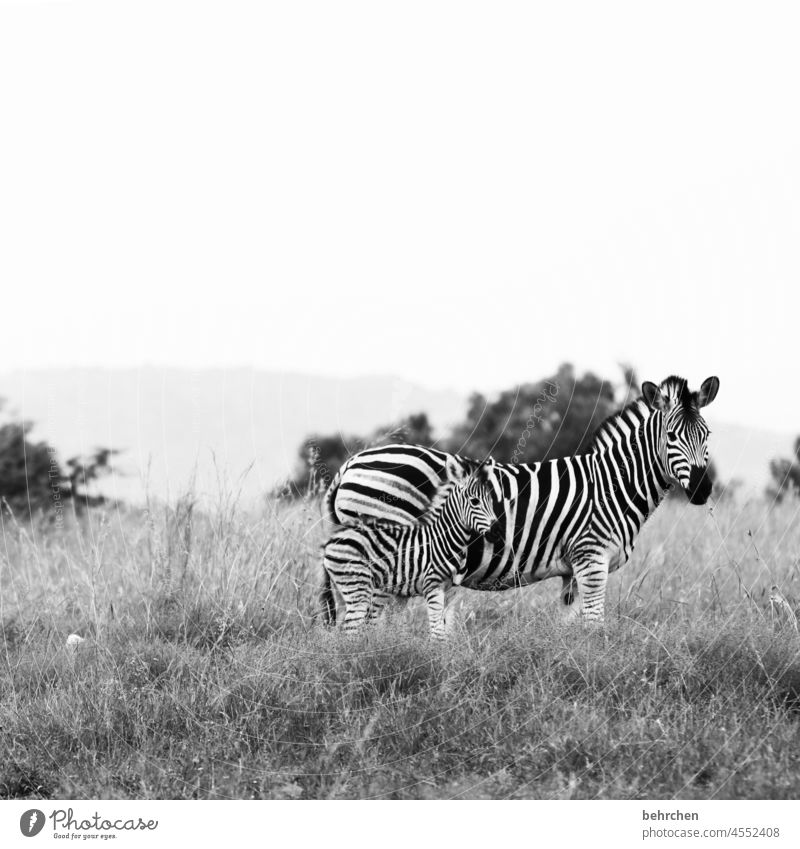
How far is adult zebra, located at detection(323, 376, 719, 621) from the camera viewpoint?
6148 millimetres

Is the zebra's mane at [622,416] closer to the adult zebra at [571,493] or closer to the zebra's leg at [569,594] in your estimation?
the adult zebra at [571,493]

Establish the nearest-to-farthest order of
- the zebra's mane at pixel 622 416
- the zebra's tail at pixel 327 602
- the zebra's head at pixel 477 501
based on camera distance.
A: the zebra's head at pixel 477 501
the zebra's mane at pixel 622 416
the zebra's tail at pixel 327 602

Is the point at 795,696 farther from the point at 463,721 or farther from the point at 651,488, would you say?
the point at 463,721

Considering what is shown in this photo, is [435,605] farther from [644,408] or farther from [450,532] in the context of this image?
[644,408]

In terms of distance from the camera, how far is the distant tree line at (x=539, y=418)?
6270 millimetres

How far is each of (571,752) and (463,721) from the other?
57cm

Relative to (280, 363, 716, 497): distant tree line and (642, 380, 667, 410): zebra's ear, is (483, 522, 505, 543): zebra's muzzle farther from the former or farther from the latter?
(642, 380, 667, 410): zebra's ear

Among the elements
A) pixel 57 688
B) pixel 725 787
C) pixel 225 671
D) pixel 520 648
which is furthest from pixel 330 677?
pixel 725 787

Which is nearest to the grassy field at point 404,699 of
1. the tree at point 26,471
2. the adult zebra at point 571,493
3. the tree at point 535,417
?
the adult zebra at point 571,493

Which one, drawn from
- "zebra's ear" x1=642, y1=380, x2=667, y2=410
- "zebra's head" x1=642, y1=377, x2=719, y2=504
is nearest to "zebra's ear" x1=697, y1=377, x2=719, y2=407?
"zebra's head" x1=642, y1=377, x2=719, y2=504

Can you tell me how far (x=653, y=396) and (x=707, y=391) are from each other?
32 cm

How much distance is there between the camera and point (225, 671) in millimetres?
5938
